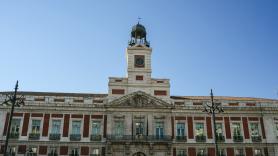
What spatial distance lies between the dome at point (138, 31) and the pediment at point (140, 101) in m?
9.13

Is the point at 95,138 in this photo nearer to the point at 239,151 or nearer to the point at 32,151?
the point at 32,151

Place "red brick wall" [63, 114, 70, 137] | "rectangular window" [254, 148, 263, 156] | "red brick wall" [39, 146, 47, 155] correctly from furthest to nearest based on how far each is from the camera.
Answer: "rectangular window" [254, 148, 263, 156] → "red brick wall" [63, 114, 70, 137] → "red brick wall" [39, 146, 47, 155]

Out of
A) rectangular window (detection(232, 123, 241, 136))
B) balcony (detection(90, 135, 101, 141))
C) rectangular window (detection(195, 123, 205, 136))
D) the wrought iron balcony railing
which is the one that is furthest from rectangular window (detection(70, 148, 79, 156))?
rectangular window (detection(232, 123, 241, 136))

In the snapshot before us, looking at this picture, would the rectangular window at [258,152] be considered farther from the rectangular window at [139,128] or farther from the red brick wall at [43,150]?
the red brick wall at [43,150]

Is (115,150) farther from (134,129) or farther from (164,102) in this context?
(164,102)

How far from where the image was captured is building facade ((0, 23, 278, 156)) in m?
38.8

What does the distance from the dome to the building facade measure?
17.5 ft

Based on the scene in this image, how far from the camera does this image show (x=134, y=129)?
39.9m

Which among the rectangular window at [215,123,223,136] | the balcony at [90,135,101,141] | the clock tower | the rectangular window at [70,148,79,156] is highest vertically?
the clock tower

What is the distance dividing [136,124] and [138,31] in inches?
529

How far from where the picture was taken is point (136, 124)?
132 ft

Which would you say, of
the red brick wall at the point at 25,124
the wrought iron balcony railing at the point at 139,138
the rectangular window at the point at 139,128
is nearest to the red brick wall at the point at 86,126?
the wrought iron balcony railing at the point at 139,138

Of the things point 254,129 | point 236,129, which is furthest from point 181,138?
point 254,129

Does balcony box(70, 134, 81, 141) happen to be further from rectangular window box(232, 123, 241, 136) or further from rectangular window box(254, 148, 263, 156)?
rectangular window box(254, 148, 263, 156)
